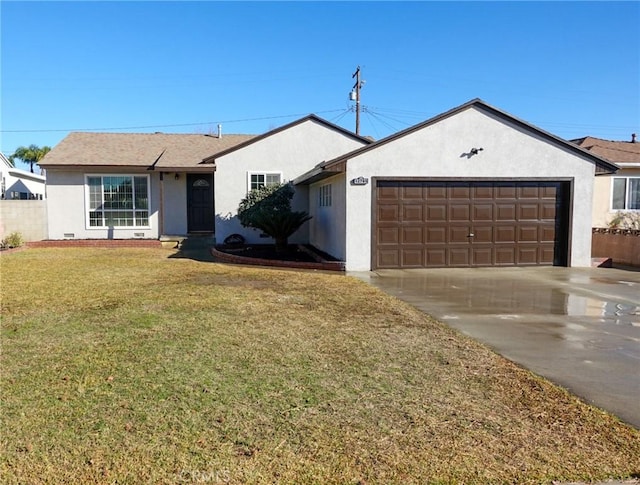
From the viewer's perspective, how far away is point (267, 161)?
18141mm

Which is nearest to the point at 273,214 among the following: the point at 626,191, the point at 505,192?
the point at 505,192

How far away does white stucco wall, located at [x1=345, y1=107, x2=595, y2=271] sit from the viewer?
1302 cm

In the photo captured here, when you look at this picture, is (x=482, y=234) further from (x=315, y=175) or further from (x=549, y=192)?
(x=315, y=175)

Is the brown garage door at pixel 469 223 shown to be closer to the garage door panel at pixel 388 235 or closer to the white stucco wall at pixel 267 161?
the garage door panel at pixel 388 235

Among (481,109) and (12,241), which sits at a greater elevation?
(481,109)

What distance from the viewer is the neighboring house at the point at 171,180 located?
713 inches

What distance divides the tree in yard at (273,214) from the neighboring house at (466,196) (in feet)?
6.22

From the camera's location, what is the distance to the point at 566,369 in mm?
5102

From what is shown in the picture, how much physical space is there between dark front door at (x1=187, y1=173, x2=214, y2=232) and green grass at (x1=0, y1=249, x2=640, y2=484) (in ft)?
41.4

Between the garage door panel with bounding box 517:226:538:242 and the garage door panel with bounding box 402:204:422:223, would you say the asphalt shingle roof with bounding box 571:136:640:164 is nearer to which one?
the garage door panel with bounding box 517:226:538:242

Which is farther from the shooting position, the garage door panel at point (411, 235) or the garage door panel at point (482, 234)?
the garage door panel at point (482, 234)

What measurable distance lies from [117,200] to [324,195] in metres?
8.98

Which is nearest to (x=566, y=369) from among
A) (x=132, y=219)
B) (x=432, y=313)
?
(x=432, y=313)

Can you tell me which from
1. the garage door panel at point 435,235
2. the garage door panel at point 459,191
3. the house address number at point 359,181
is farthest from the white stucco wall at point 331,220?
the garage door panel at point 459,191
